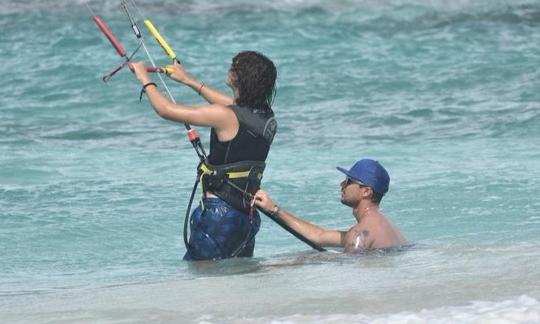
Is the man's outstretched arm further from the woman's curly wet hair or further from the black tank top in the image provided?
the woman's curly wet hair

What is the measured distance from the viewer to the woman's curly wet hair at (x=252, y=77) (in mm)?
6637

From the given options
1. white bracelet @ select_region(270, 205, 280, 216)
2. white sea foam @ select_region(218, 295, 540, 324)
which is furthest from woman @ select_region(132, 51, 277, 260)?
white sea foam @ select_region(218, 295, 540, 324)

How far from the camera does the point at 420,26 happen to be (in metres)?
18.1

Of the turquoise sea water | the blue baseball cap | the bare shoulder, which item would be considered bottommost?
the turquoise sea water

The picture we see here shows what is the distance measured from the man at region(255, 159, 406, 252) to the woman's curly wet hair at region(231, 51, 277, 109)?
0.66m

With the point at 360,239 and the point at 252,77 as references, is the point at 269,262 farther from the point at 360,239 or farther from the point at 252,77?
the point at 252,77

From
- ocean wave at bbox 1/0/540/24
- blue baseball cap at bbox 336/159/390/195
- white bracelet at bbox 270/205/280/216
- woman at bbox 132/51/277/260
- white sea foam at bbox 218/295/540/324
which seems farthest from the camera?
ocean wave at bbox 1/0/540/24

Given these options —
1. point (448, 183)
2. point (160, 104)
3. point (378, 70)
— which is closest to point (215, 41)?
point (378, 70)

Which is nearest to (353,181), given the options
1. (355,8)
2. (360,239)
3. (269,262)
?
(360,239)

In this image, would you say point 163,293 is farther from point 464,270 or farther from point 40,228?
point 40,228

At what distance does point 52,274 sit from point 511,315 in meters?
3.26

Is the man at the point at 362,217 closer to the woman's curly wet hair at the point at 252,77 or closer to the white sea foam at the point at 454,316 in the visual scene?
the woman's curly wet hair at the point at 252,77

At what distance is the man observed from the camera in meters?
7.04

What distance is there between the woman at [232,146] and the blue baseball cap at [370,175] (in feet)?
1.73
